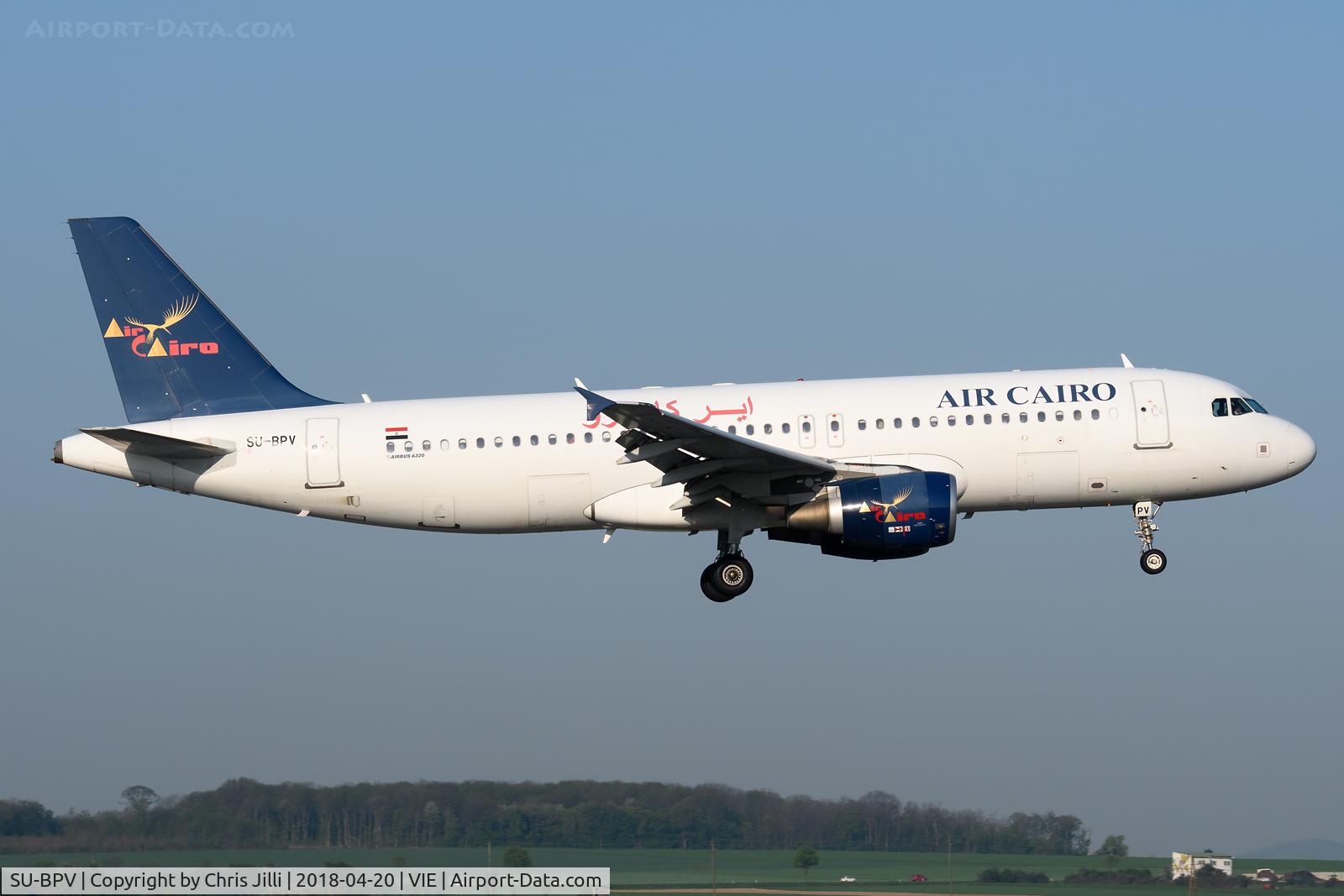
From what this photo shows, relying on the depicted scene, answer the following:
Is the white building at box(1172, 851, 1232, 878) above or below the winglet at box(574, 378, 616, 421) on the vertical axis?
below

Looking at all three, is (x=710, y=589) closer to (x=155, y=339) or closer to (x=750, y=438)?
(x=750, y=438)

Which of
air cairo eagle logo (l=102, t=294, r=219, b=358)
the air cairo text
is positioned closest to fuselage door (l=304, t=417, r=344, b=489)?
air cairo eagle logo (l=102, t=294, r=219, b=358)

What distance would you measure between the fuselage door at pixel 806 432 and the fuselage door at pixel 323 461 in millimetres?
9503

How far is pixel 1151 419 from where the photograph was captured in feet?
128

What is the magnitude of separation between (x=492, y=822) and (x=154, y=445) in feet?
33.8

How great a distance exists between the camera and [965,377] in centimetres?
3953

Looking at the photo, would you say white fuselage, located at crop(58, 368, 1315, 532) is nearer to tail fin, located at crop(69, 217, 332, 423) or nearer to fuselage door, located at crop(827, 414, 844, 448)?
fuselage door, located at crop(827, 414, 844, 448)

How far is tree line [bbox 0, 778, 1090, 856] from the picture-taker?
3681cm

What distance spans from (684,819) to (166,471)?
42.3 ft

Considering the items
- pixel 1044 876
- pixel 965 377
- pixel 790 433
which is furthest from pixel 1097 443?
pixel 1044 876

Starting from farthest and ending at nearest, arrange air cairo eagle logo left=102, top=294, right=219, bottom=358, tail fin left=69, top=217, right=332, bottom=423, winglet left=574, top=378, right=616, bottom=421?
air cairo eagle logo left=102, top=294, right=219, bottom=358 → tail fin left=69, top=217, right=332, bottom=423 → winglet left=574, top=378, right=616, bottom=421

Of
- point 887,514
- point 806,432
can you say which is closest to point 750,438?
point 806,432

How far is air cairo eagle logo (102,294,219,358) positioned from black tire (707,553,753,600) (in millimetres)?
11937

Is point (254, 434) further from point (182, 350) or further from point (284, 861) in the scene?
point (284, 861)
